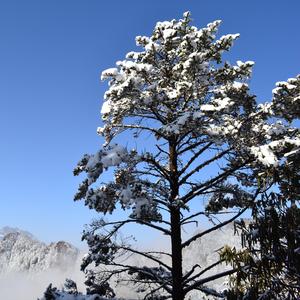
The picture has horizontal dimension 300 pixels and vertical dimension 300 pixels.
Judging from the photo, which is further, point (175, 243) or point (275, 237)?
point (175, 243)

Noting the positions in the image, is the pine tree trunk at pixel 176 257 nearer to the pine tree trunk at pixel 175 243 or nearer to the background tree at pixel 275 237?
the pine tree trunk at pixel 175 243

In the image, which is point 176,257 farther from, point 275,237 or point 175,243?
point 275,237

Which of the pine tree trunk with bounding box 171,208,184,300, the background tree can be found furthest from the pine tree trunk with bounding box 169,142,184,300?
the background tree

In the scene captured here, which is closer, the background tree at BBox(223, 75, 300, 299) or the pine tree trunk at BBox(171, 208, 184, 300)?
the background tree at BBox(223, 75, 300, 299)

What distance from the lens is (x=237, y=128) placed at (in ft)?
35.1

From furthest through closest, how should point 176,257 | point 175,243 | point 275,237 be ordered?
point 175,243 → point 176,257 → point 275,237

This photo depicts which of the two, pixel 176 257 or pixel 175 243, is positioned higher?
pixel 175 243

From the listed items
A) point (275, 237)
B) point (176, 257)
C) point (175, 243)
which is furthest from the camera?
point (175, 243)

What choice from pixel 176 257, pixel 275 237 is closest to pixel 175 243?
pixel 176 257

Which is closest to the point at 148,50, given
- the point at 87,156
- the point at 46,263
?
the point at 87,156

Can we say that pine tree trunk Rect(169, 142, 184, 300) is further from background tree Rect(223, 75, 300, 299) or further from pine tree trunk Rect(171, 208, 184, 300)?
background tree Rect(223, 75, 300, 299)

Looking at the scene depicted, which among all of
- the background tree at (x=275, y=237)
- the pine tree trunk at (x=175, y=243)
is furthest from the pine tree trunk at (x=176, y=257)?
the background tree at (x=275, y=237)

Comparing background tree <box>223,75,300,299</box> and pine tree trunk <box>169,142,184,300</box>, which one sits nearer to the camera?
background tree <box>223,75,300,299</box>

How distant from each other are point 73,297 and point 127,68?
6938mm
